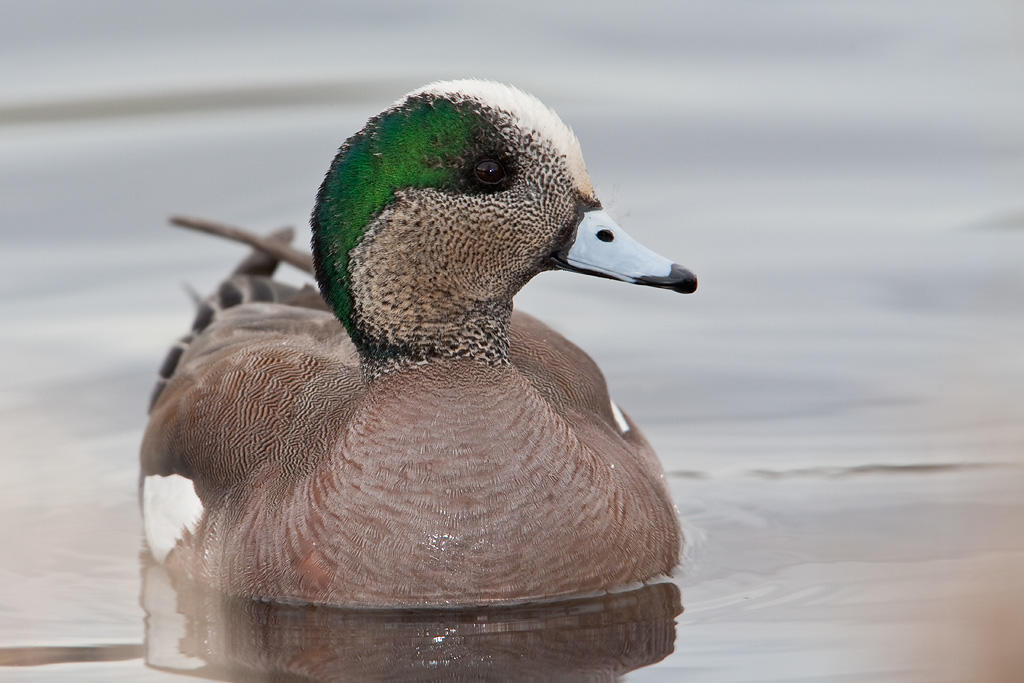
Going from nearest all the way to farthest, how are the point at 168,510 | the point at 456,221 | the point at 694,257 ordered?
the point at 456,221
the point at 168,510
the point at 694,257

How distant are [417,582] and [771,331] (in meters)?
2.93

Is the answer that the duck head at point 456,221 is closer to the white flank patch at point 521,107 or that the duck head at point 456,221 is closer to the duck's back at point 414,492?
the white flank patch at point 521,107

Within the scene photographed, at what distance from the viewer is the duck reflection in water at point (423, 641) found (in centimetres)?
512

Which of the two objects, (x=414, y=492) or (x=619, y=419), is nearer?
(x=414, y=492)

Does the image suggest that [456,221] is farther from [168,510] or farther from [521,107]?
[168,510]

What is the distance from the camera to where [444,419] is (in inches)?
209

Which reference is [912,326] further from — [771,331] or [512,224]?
[512,224]

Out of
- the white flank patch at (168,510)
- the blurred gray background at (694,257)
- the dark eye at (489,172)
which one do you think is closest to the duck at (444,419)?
the dark eye at (489,172)

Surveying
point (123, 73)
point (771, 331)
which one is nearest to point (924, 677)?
point (771, 331)

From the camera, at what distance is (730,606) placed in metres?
5.59

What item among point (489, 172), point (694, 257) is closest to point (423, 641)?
point (489, 172)

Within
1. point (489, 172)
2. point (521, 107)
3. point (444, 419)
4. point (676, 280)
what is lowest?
point (444, 419)

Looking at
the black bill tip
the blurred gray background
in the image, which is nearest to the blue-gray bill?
the black bill tip

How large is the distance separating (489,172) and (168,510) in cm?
156
